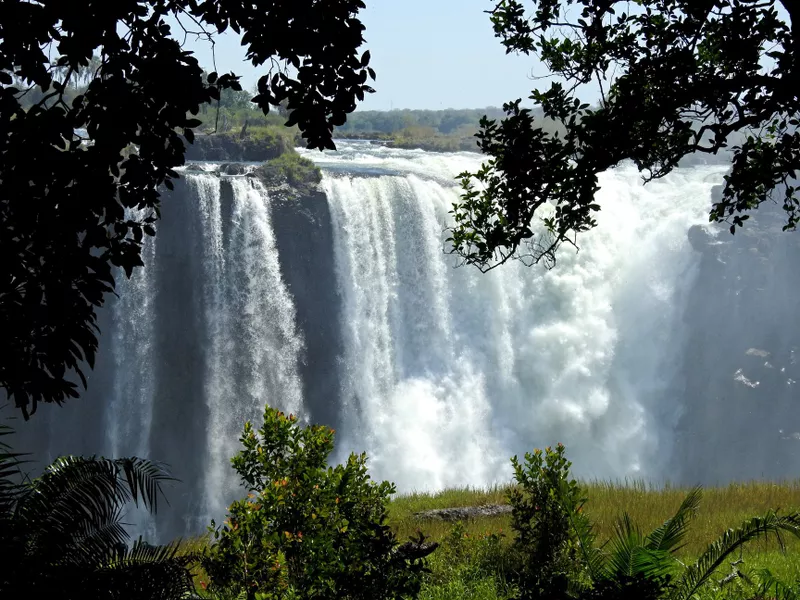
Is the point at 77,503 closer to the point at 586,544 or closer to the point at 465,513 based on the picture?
the point at 586,544

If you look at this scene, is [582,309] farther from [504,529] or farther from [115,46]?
[115,46]

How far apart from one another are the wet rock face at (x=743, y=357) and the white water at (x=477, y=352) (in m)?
0.88

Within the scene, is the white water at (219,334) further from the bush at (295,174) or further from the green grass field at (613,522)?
the green grass field at (613,522)

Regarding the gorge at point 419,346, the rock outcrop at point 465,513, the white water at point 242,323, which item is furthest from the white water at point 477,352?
the rock outcrop at point 465,513

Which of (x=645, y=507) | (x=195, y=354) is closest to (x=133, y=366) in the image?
(x=195, y=354)

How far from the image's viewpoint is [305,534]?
534 cm

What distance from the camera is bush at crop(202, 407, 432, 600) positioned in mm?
4898

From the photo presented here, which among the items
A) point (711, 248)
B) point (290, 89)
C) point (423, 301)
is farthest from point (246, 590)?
point (711, 248)

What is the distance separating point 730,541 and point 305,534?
2439mm

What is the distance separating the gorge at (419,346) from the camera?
21719 mm

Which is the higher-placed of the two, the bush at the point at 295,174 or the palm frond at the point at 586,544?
the bush at the point at 295,174

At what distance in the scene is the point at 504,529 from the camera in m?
9.76

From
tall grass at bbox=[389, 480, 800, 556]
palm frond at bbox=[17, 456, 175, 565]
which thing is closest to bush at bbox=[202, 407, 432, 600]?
palm frond at bbox=[17, 456, 175, 565]

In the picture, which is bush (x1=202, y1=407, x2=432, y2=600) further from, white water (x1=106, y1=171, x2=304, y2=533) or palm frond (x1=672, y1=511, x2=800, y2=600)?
white water (x1=106, y1=171, x2=304, y2=533)
